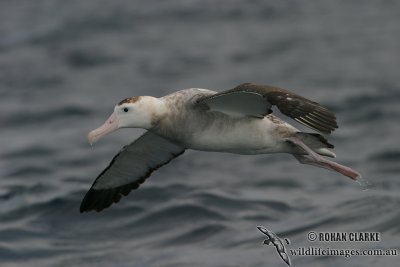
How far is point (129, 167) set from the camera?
11703 millimetres

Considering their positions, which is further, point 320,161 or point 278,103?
point 320,161

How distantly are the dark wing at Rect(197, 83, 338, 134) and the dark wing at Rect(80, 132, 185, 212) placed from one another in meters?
1.58

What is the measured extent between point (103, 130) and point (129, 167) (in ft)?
5.59

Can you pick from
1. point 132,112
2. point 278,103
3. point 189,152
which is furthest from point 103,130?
point 189,152

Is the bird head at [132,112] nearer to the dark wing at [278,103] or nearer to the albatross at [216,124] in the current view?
the albatross at [216,124]

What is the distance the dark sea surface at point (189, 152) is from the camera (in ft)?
44.0

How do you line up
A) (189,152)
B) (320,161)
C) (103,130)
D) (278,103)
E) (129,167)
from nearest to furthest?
(278,103), (103,130), (320,161), (129,167), (189,152)

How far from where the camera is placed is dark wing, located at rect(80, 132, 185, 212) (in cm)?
1140

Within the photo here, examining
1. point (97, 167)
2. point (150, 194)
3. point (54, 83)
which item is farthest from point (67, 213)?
point (54, 83)

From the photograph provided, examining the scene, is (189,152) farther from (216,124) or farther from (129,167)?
(216,124)

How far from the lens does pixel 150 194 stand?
49.8ft

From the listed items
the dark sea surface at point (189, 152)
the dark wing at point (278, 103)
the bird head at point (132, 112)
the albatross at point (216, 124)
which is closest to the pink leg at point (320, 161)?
the albatross at point (216, 124)

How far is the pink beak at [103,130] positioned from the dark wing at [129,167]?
108 cm

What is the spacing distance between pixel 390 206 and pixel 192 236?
259cm
